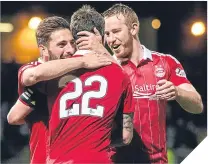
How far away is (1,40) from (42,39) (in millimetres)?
245

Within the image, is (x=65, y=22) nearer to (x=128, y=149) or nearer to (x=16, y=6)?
(x=16, y=6)

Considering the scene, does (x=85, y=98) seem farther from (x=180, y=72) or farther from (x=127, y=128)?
(x=180, y=72)

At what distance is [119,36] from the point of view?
3.51 m

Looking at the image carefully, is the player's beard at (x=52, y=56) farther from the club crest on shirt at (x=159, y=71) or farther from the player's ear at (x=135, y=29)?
the club crest on shirt at (x=159, y=71)

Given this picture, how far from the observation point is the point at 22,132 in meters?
3.53

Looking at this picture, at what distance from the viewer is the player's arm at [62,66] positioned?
11.1ft

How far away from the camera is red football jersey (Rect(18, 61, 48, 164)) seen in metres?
3.44

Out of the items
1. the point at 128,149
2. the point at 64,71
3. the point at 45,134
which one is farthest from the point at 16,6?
the point at 128,149

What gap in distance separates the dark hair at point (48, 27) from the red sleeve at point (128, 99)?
1.37ft

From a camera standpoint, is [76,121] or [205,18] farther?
[205,18]

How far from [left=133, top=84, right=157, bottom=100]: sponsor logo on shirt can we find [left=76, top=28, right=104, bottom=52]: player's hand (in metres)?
0.30

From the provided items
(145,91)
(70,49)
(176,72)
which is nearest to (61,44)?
(70,49)

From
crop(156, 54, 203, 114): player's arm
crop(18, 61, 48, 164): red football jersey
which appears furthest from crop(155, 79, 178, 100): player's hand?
crop(18, 61, 48, 164): red football jersey

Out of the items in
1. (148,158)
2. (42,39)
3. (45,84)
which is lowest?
(148,158)
